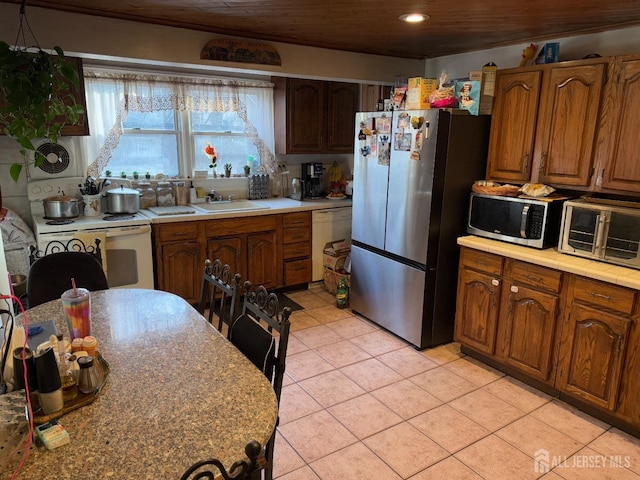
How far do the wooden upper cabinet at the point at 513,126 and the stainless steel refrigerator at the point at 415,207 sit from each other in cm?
11

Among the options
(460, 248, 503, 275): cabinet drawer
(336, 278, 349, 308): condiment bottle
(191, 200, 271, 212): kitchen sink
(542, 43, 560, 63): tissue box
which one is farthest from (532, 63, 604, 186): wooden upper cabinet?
(191, 200, 271, 212): kitchen sink

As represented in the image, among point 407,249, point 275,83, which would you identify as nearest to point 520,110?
point 407,249

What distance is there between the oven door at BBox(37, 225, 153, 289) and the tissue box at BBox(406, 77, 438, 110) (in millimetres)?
2223

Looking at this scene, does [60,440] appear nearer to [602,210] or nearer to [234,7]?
[234,7]

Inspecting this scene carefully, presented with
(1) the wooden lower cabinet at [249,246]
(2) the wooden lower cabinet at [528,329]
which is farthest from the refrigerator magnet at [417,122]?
(1) the wooden lower cabinet at [249,246]

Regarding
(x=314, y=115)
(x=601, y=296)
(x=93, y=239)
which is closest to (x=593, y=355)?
(x=601, y=296)

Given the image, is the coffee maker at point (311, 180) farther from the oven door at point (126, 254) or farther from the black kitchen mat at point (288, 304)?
the oven door at point (126, 254)

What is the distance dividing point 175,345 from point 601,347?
2202 mm

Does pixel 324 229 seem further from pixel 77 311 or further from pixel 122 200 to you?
pixel 77 311

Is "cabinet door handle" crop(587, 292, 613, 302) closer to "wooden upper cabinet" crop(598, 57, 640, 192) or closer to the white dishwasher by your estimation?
"wooden upper cabinet" crop(598, 57, 640, 192)

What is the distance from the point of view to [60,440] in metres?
1.16

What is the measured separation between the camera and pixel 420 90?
318 centimetres

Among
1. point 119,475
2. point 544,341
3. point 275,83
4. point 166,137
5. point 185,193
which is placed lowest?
point 544,341

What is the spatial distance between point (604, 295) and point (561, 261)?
28cm
